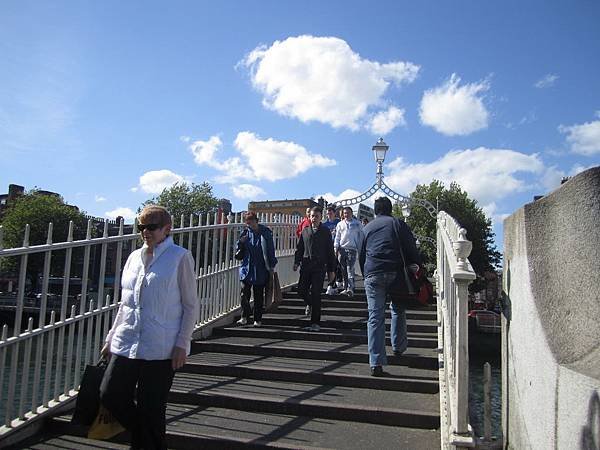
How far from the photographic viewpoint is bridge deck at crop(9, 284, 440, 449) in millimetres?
3797

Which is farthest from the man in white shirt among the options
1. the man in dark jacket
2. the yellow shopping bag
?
the yellow shopping bag

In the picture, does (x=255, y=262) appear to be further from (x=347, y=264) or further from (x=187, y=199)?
(x=187, y=199)

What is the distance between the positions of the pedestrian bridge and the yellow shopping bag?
→ 836mm

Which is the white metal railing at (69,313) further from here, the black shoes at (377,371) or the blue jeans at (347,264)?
the black shoes at (377,371)

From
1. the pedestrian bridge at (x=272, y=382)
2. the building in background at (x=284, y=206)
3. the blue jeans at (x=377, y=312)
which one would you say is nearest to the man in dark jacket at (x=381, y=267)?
the blue jeans at (x=377, y=312)

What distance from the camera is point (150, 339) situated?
2.94m

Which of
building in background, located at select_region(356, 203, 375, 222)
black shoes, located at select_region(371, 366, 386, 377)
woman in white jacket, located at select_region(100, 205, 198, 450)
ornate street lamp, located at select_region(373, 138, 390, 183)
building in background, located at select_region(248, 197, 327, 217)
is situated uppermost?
building in background, located at select_region(248, 197, 327, 217)

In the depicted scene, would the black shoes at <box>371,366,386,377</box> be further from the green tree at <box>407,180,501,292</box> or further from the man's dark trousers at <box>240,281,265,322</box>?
the green tree at <box>407,180,501,292</box>

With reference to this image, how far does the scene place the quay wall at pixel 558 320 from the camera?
201 centimetres

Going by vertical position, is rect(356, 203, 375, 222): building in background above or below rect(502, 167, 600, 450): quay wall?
above

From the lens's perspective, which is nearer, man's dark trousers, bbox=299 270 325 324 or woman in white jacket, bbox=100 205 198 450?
woman in white jacket, bbox=100 205 198 450

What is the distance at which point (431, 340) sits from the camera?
232 inches

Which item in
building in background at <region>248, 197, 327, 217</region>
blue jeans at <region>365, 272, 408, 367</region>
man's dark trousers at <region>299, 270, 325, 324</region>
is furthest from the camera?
building in background at <region>248, 197, 327, 217</region>

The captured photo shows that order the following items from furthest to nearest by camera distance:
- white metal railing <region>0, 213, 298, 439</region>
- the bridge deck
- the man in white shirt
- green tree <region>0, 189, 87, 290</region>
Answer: green tree <region>0, 189, 87, 290</region> → the man in white shirt → white metal railing <region>0, 213, 298, 439</region> → the bridge deck
